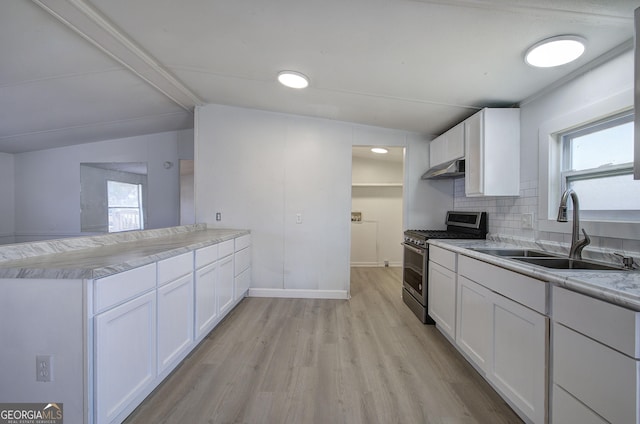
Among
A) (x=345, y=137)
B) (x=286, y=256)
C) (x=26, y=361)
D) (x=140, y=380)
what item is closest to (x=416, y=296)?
(x=286, y=256)

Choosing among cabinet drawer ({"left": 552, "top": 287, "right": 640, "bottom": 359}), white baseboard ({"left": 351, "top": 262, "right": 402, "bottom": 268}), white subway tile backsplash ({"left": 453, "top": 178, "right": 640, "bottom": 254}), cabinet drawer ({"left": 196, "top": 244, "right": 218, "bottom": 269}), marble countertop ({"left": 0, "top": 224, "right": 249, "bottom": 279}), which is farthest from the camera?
white baseboard ({"left": 351, "top": 262, "right": 402, "bottom": 268})

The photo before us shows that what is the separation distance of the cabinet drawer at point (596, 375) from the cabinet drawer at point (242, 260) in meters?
2.63

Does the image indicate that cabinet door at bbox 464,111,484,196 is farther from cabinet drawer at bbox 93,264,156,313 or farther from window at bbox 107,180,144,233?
window at bbox 107,180,144,233

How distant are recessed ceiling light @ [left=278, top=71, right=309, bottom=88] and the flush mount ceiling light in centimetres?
159

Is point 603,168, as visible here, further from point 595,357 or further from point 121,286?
point 121,286

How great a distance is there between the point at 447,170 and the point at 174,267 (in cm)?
264

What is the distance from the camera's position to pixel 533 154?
6.88 ft

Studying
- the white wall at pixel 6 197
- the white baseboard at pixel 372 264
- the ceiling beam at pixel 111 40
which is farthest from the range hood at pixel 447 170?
the white wall at pixel 6 197

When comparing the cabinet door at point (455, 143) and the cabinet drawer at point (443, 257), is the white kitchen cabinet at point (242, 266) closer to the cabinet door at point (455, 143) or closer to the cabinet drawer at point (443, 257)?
the cabinet drawer at point (443, 257)

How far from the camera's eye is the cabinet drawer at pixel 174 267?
162 cm

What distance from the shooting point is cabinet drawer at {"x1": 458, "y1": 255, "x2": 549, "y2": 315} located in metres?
1.25

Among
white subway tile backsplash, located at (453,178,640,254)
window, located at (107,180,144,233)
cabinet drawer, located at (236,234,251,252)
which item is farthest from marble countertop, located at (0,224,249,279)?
window, located at (107,180,144,233)

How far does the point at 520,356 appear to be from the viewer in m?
1.37

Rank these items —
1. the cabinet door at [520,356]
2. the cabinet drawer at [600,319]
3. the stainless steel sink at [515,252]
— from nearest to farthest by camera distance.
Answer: the cabinet drawer at [600,319] → the cabinet door at [520,356] → the stainless steel sink at [515,252]
